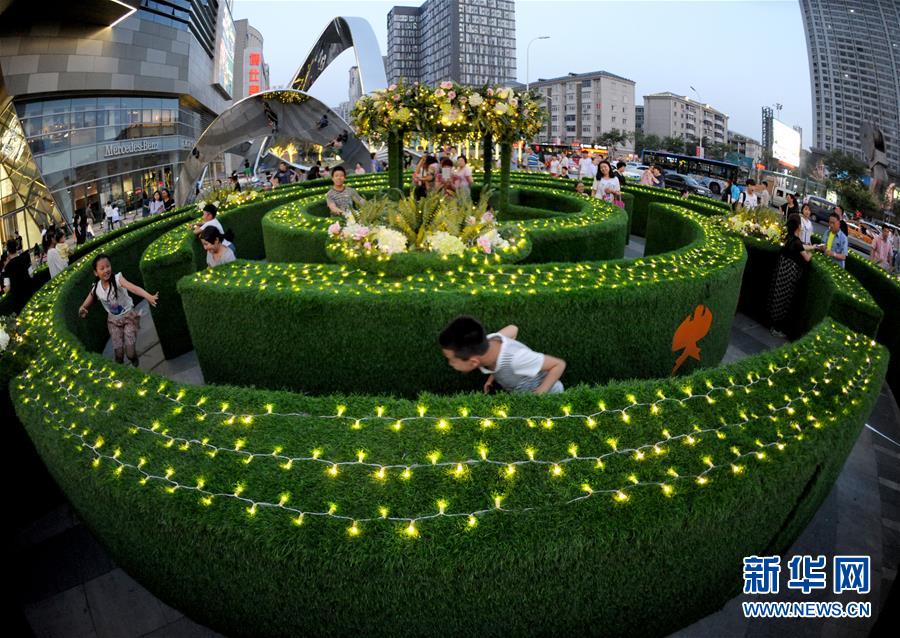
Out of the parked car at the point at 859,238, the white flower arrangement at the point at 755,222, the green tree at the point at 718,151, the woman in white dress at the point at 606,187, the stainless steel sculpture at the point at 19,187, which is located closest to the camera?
the white flower arrangement at the point at 755,222

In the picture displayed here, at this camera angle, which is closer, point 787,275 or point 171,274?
point 171,274

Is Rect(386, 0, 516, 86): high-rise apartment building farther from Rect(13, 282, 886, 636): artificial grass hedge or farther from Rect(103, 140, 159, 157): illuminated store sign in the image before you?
Rect(13, 282, 886, 636): artificial grass hedge

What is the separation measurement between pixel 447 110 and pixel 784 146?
81111 mm

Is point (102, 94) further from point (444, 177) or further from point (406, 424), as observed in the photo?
point (406, 424)

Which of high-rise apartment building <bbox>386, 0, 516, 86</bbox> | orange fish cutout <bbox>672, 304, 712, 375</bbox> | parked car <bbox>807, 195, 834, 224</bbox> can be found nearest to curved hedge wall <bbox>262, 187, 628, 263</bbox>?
orange fish cutout <bbox>672, 304, 712, 375</bbox>

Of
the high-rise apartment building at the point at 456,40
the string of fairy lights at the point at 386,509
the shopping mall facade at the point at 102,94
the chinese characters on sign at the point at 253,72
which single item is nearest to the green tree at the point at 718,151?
the high-rise apartment building at the point at 456,40

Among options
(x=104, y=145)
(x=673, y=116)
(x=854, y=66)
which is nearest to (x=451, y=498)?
(x=104, y=145)

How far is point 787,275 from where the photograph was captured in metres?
8.02

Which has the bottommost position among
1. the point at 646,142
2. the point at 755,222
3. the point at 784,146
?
the point at 755,222

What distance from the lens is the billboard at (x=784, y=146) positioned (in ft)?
233

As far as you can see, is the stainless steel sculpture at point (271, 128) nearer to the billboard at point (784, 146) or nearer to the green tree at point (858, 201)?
the green tree at point (858, 201)

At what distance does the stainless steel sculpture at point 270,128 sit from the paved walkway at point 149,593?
27.2 metres

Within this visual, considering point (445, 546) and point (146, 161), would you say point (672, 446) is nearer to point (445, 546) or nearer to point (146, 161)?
point (445, 546)

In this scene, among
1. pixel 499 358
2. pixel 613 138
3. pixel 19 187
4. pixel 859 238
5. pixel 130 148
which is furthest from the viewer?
pixel 613 138
